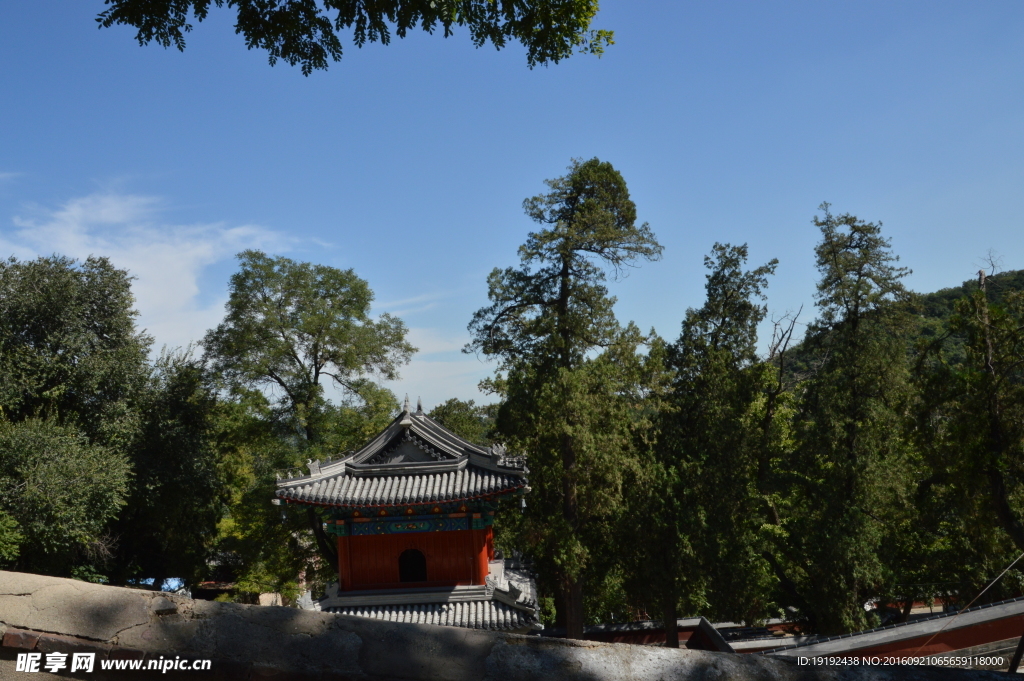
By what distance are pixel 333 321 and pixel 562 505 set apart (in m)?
10.5

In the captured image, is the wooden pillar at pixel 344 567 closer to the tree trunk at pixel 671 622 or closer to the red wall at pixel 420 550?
the red wall at pixel 420 550

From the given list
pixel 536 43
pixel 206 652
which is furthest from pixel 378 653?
pixel 536 43

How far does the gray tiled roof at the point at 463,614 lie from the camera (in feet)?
40.1

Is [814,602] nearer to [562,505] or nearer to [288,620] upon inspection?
[562,505]

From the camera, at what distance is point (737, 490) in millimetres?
17484

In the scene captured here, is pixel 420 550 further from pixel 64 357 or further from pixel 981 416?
pixel 64 357

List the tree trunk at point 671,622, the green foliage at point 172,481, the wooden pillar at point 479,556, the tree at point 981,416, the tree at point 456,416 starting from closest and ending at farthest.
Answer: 1. the tree at point 981,416
2. the wooden pillar at point 479,556
3. the tree trunk at point 671,622
4. the green foliage at point 172,481
5. the tree at point 456,416

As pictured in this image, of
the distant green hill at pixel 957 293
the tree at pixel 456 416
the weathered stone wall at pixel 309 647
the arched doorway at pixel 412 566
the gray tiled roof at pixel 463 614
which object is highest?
the distant green hill at pixel 957 293

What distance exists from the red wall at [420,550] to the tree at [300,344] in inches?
359

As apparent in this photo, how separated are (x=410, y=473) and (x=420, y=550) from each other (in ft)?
5.10

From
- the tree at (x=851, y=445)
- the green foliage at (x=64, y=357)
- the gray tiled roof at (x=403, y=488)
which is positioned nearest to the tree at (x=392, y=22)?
the gray tiled roof at (x=403, y=488)

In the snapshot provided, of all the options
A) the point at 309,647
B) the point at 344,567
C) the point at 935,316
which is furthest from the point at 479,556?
the point at 935,316

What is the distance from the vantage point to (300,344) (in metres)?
23.2

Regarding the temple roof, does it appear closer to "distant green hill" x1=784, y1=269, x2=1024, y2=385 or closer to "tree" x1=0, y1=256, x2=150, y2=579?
"tree" x1=0, y1=256, x2=150, y2=579
